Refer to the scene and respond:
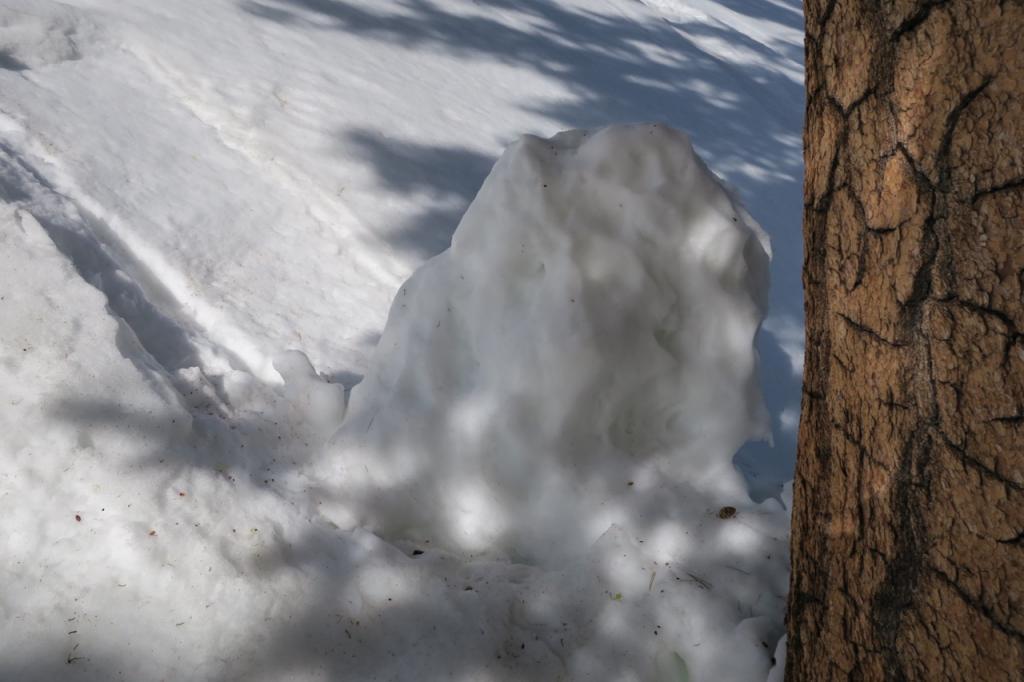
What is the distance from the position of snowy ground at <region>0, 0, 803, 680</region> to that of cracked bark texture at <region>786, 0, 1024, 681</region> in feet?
1.29

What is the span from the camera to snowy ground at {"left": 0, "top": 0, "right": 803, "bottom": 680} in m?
1.19

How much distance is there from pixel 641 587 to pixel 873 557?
53cm

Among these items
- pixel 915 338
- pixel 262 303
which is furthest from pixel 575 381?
pixel 262 303

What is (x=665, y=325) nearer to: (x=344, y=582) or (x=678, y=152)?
(x=678, y=152)

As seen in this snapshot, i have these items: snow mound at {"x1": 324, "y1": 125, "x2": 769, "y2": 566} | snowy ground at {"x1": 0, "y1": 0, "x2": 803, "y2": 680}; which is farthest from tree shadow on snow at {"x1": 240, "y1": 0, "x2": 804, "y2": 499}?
snow mound at {"x1": 324, "y1": 125, "x2": 769, "y2": 566}

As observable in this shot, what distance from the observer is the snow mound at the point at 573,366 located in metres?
1.51

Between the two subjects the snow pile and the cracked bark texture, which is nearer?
the cracked bark texture

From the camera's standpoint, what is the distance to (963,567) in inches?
29.8

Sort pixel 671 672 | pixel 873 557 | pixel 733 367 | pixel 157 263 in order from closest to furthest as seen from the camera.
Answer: pixel 873 557 → pixel 671 672 → pixel 733 367 → pixel 157 263

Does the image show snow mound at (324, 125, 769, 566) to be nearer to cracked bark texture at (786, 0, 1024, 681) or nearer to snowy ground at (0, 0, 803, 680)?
snowy ground at (0, 0, 803, 680)

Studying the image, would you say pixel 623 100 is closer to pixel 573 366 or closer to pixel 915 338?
pixel 573 366

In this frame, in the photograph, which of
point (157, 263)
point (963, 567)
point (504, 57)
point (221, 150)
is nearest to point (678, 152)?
point (963, 567)

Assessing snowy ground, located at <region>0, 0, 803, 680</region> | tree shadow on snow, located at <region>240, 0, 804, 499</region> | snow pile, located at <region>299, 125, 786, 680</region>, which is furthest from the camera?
tree shadow on snow, located at <region>240, 0, 804, 499</region>

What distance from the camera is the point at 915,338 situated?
0.80 metres
